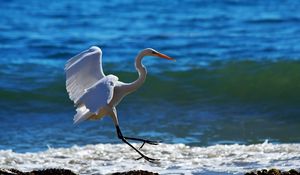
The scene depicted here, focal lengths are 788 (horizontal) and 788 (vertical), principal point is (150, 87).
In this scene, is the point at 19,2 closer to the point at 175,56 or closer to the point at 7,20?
the point at 7,20

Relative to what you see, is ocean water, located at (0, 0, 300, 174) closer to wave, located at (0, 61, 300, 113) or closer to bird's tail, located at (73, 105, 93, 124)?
wave, located at (0, 61, 300, 113)

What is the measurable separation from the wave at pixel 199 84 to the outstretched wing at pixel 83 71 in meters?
3.87

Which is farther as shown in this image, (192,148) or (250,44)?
(250,44)

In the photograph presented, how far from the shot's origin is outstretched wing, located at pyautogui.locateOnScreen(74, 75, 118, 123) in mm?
6466

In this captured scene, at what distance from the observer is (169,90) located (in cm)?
1191

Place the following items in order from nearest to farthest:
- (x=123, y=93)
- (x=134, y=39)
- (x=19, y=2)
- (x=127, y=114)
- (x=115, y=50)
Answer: (x=123, y=93) < (x=127, y=114) < (x=115, y=50) < (x=134, y=39) < (x=19, y=2)

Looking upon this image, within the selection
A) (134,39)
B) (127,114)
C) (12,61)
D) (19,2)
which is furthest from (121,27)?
(127,114)

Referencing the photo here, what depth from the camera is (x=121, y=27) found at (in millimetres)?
18609

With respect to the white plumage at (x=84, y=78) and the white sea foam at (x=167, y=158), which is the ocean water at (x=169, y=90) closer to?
the white sea foam at (x=167, y=158)

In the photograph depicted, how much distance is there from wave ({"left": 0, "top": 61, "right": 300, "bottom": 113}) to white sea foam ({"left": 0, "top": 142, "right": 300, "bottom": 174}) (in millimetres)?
2759

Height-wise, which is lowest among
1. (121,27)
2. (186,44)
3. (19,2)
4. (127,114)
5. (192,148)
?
(192,148)

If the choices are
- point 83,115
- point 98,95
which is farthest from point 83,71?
point 98,95

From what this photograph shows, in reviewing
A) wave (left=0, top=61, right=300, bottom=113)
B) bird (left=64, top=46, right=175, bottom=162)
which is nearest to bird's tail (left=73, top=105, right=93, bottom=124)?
bird (left=64, top=46, right=175, bottom=162)

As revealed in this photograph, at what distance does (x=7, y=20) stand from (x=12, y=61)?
20.4 ft
